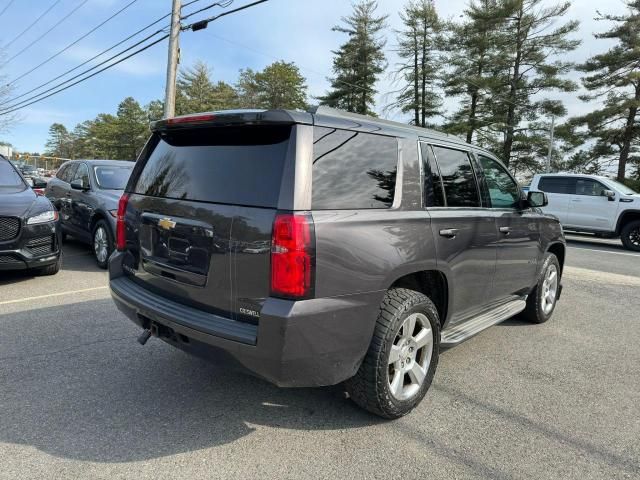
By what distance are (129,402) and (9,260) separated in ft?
12.1

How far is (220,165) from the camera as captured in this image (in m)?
2.71

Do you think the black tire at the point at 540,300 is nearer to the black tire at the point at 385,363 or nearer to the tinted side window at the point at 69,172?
the black tire at the point at 385,363

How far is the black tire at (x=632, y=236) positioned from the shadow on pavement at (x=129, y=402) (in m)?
12.8

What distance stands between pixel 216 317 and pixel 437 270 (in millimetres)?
1488

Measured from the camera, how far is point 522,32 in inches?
1209

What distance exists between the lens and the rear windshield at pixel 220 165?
8.08ft

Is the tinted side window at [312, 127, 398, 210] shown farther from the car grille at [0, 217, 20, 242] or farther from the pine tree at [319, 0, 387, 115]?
the pine tree at [319, 0, 387, 115]

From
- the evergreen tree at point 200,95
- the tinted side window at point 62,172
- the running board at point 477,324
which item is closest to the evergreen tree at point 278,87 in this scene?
the evergreen tree at point 200,95

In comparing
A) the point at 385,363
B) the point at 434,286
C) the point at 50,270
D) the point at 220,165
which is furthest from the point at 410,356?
the point at 50,270

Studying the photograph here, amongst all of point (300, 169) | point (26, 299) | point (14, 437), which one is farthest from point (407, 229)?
point (26, 299)

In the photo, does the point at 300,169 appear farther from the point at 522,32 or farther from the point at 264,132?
the point at 522,32

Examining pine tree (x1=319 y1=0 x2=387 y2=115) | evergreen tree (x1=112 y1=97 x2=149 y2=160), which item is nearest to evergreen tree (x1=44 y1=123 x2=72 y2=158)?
evergreen tree (x1=112 y1=97 x2=149 y2=160)

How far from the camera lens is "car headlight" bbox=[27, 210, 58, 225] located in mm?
5800

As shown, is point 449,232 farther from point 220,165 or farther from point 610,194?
point 610,194
